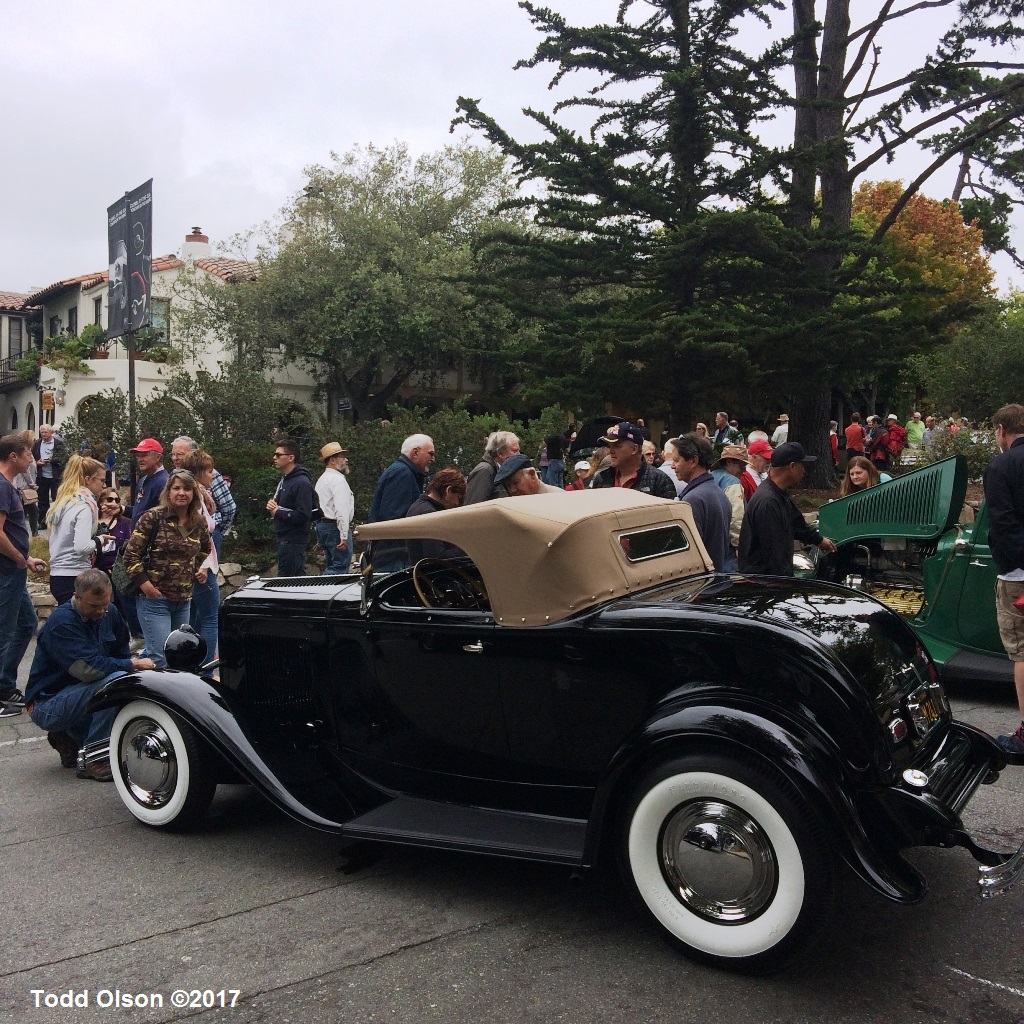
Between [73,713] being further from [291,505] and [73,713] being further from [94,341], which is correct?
[94,341]

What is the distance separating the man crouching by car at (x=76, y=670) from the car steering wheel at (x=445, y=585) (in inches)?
80.4

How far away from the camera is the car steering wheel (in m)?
4.33

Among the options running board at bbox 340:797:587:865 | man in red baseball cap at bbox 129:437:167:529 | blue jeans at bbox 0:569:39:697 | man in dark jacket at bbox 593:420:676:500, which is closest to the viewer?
running board at bbox 340:797:587:865

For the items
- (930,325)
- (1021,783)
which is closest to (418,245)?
(930,325)

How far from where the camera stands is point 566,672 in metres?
3.70

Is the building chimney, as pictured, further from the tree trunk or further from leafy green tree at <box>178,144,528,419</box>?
the tree trunk

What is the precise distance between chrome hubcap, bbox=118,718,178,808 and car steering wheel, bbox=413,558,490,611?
58.8 inches

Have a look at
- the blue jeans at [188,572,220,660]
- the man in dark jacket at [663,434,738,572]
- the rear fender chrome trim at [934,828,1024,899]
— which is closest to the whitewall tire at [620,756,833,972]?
the rear fender chrome trim at [934,828,1024,899]

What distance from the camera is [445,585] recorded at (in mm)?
4473

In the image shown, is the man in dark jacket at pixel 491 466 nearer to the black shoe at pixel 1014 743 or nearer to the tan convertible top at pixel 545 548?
the tan convertible top at pixel 545 548

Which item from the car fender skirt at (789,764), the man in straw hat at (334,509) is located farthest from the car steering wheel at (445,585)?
the man in straw hat at (334,509)

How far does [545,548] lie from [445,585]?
0.78 m

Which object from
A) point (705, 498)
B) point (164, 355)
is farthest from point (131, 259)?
point (164, 355)

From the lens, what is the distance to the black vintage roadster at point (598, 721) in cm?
319
